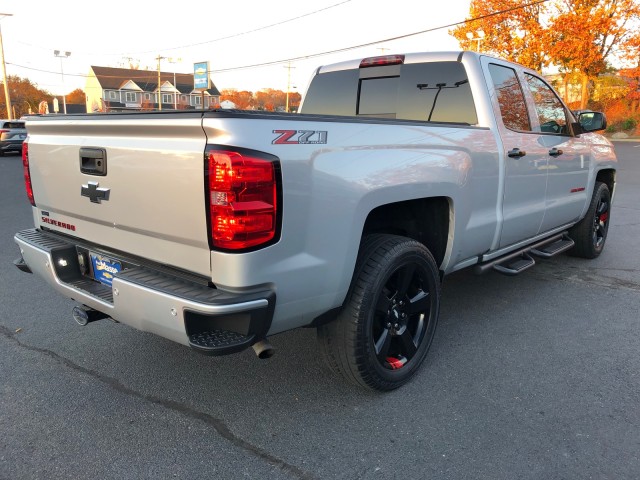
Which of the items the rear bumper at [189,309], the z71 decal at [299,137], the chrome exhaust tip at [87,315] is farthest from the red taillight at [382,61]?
the chrome exhaust tip at [87,315]

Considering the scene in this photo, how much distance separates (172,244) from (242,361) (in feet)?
4.19

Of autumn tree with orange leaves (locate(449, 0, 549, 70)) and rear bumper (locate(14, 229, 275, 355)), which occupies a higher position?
autumn tree with orange leaves (locate(449, 0, 549, 70))

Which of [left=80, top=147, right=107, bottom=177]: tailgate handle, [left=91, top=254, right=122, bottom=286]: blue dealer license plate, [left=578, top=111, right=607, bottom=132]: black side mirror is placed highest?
[left=578, top=111, right=607, bottom=132]: black side mirror

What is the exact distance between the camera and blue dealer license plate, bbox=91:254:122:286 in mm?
2742

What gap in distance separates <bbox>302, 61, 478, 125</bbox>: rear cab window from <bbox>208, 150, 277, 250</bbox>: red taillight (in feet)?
6.25

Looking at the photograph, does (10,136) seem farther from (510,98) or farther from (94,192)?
(510,98)

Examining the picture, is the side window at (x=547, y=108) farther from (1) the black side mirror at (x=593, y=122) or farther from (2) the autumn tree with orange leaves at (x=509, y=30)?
(2) the autumn tree with orange leaves at (x=509, y=30)

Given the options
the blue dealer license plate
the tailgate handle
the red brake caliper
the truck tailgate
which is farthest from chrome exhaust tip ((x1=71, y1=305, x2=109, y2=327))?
the red brake caliper

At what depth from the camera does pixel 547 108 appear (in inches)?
184

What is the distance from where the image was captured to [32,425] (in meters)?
2.67

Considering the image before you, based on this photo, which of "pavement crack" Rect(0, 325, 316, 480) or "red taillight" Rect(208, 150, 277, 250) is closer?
"red taillight" Rect(208, 150, 277, 250)

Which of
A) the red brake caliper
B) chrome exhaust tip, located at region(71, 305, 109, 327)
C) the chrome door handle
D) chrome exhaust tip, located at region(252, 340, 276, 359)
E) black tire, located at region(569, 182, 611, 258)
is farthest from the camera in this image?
black tire, located at region(569, 182, 611, 258)

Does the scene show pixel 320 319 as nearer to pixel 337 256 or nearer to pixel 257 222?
pixel 337 256

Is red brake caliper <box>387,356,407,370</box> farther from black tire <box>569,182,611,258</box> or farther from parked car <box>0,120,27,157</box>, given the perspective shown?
parked car <box>0,120,27,157</box>
